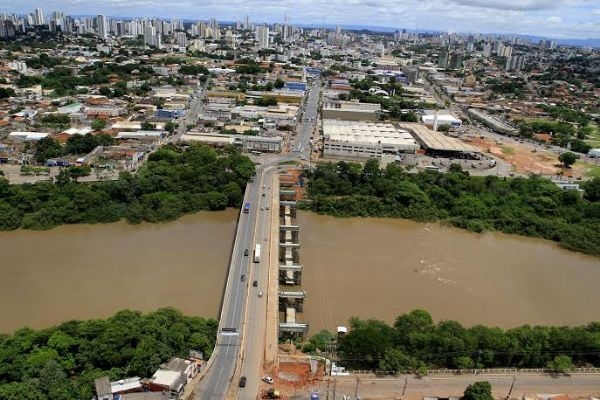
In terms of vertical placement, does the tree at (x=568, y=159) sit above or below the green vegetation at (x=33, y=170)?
above

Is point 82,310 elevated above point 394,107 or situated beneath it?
situated beneath

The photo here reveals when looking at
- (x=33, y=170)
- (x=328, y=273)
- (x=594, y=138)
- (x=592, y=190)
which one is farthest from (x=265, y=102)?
(x=328, y=273)

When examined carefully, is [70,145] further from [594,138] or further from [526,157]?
[594,138]

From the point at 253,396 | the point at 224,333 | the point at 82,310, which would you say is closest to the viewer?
the point at 253,396

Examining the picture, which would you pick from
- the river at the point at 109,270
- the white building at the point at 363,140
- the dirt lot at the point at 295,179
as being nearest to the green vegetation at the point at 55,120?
the river at the point at 109,270

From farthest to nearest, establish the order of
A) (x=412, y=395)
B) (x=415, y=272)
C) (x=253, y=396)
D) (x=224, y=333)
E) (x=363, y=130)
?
(x=363, y=130)
(x=415, y=272)
(x=224, y=333)
(x=412, y=395)
(x=253, y=396)

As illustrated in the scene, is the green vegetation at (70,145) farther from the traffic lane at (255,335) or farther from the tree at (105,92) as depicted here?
the traffic lane at (255,335)

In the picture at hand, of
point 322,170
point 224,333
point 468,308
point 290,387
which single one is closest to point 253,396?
point 290,387

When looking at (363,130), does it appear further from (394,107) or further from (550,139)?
(550,139)
